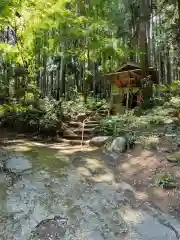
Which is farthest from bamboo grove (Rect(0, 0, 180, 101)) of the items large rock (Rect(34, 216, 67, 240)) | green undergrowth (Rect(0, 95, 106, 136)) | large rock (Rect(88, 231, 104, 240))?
large rock (Rect(88, 231, 104, 240))

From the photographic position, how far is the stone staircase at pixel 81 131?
9239mm

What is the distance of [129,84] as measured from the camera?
12.6m

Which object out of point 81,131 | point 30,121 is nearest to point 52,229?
point 81,131

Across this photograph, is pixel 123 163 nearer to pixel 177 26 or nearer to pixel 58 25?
pixel 58 25

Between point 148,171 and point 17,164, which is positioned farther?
point 17,164

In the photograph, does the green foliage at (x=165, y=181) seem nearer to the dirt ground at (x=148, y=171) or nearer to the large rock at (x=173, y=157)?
the dirt ground at (x=148, y=171)

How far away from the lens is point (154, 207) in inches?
169

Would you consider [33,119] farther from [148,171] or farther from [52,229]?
[52,229]

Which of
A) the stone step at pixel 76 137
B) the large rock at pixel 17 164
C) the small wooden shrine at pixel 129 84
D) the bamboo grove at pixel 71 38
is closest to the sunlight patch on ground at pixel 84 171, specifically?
the large rock at pixel 17 164

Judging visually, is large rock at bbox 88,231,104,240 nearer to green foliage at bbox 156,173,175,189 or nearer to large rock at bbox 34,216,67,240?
large rock at bbox 34,216,67,240

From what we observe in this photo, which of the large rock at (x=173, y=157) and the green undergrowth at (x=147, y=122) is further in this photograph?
the green undergrowth at (x=147, y=122)

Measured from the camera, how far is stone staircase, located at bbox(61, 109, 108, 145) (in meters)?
9.24

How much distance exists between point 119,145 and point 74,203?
9.74 ft

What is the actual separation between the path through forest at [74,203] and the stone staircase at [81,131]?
2744mm
